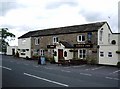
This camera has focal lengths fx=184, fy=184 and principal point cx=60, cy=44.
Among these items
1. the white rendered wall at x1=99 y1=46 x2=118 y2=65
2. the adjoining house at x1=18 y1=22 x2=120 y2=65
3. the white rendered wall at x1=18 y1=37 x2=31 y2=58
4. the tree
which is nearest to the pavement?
the white rendered wall at x1=99 y1=46 x2=118 y2=65

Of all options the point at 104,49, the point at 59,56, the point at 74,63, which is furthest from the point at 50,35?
the point at 104,49

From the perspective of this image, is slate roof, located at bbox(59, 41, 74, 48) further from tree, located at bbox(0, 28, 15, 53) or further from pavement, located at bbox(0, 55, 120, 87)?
tree, located at bbox(0, 28, 15, 53)

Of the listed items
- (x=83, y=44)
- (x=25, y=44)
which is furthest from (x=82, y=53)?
(x=25, y=44)

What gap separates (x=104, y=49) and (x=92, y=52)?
6.75 feet

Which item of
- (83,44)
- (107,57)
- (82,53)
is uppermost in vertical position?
(83,44)

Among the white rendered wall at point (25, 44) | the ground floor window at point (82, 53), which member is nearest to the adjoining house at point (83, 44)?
the ground floor window at point (82, 53)

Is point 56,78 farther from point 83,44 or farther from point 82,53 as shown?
point 82,53

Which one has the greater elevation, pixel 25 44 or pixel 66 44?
pixel 25 44

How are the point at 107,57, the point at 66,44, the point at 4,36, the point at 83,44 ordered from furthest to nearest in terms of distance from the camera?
1. the point at 4,36
2. the point at 66,44
3. the point at 83,44
4. the point at 107,57

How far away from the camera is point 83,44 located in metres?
31.0

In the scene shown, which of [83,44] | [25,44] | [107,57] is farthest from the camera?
[25,44]

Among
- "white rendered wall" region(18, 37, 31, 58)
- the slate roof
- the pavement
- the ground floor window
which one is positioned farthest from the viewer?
"white rendered wall" region(18, 37, 31, 58)

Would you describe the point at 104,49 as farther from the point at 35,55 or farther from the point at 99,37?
the point at 35,55

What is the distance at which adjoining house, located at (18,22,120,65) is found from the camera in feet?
94.3
